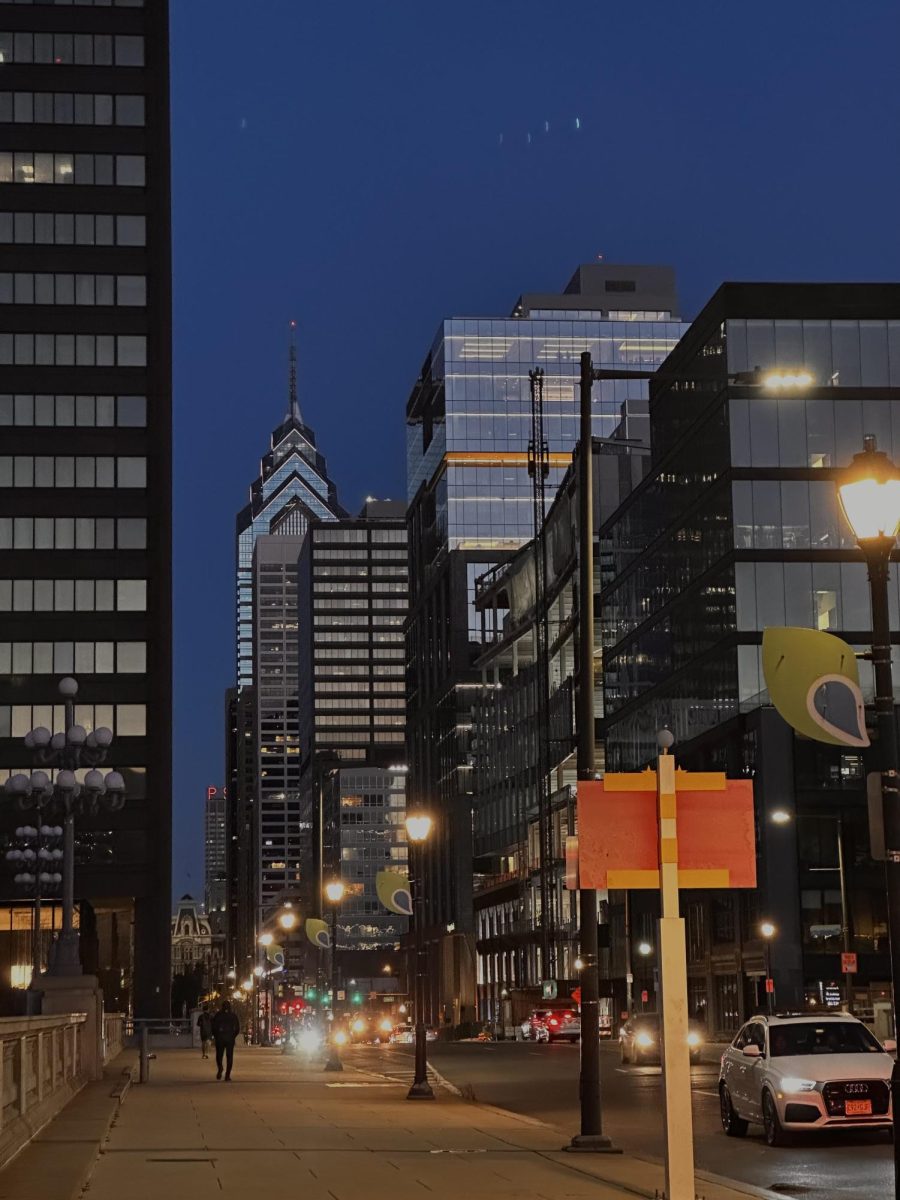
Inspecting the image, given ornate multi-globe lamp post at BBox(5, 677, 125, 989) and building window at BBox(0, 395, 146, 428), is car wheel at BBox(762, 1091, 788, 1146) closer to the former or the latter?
ornate multi-globe lamp post at BBox(5, 677, 125, 989)

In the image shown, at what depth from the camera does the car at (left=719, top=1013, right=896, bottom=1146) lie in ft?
77.0

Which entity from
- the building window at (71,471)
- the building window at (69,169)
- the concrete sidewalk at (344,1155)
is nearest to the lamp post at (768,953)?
the concrete sidewalk at (344,1155)

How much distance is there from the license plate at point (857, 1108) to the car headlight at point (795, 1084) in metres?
0.48

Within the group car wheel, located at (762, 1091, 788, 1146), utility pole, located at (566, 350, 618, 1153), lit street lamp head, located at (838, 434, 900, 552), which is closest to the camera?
lit street lamp head, located at (838, 434, 900, 552)

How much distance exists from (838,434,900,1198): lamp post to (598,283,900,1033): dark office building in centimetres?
6662

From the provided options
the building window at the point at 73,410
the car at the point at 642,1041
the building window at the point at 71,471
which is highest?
the building window at the point at 73,410

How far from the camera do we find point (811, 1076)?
23.5m

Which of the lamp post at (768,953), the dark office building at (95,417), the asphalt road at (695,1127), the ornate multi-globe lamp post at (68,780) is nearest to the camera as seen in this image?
the asphalt road at (695,1127)

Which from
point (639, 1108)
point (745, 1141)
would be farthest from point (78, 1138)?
point (639, 1108)

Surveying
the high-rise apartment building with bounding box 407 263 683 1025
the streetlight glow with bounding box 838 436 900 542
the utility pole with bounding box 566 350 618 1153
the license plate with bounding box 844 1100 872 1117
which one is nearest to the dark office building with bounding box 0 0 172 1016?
the high-rise apartment building with bounding box 407 263 683 1025

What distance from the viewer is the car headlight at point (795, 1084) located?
23594 millimetres

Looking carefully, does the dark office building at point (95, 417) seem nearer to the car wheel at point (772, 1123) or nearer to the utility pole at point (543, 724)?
the utility pole at point (543, 724)

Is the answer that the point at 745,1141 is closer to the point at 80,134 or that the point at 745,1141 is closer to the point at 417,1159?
the point at 417,1159

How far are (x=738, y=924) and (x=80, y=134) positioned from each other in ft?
212
